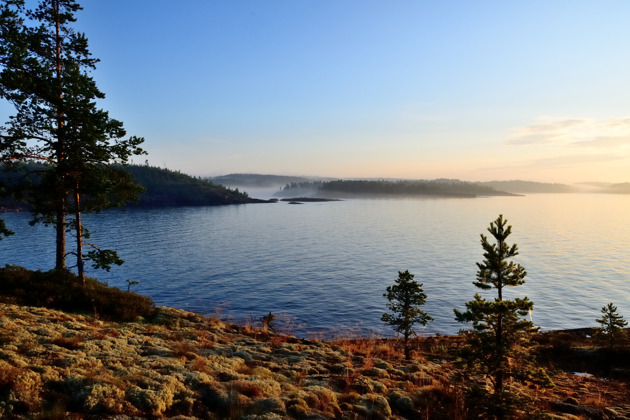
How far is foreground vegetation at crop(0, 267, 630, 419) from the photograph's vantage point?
9258mm

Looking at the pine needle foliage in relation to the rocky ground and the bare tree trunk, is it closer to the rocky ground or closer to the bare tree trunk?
the rocky ground

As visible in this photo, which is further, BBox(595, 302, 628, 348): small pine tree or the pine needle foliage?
BBox(595, 302, 628, 348): small pine tree

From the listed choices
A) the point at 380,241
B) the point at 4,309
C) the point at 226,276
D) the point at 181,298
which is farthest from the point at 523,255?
the point at 4,309

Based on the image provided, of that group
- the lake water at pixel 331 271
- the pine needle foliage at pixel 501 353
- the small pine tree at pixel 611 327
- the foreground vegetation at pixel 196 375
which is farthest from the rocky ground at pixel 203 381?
the lake water at pixel 331 271

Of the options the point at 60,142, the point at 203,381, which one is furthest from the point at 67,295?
the point at 203,381

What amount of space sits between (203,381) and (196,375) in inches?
18.2

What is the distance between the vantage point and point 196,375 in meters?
11.7

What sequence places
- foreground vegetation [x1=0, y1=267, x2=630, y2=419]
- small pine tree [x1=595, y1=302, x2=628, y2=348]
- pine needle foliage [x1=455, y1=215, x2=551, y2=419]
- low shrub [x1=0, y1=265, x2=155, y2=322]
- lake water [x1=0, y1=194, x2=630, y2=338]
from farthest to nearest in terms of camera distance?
lake water [x1=0, y1=194, x2=630, y2=338], small pine tree [x1=595, y1=302, x2=628, y2=348], low shrub [x1=0, y1=265, x2=155, y2=322], pine needle foliage [x1=455, y1=215, x2=551, y2=419], foreground vegetation [x1=0, y1=267, x2=630, y2=419]

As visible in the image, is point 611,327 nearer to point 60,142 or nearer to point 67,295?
point 67,295

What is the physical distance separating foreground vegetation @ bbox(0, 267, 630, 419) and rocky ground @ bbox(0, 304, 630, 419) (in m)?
0.04

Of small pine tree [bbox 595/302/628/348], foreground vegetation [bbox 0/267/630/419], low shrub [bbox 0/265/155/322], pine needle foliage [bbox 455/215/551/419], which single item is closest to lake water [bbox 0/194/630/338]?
small pine tree [bbox 595/302/628/348]

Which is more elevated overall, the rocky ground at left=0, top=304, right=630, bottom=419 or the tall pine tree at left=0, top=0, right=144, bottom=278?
the tall pine tree at left=0, top=0, right=144, bottom=278

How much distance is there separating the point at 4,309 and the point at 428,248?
261 feet

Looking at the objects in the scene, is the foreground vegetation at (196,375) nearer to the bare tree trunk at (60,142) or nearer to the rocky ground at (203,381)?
the rocky ground at (203,381)
